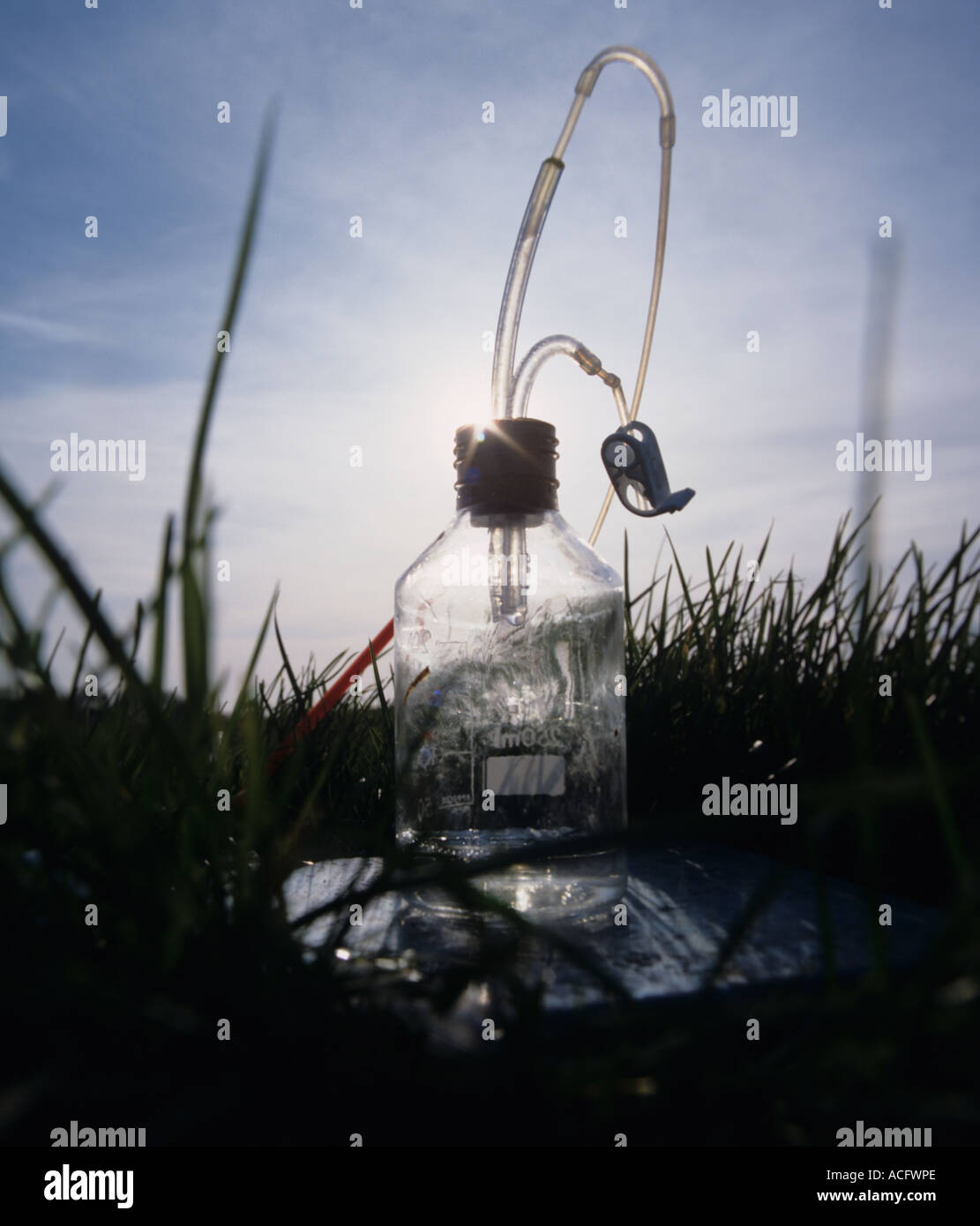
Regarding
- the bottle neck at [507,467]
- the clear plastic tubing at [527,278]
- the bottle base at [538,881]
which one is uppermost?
the clear plastic tubing at [527,278]

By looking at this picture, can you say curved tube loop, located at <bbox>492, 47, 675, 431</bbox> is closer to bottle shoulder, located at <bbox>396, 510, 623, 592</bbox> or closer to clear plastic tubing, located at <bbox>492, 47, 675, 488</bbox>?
clear plastic tubing, located at <bbox>492, 47, 675, 488</bbox>

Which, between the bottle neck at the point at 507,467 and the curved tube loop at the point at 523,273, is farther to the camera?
the curved tube loop at the point at 523,273

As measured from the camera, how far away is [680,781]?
1.86 metres

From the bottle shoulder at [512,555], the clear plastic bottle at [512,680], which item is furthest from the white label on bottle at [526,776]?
the bottle shoulder at [512,555]

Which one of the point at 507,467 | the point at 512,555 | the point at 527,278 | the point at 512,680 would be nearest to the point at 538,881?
the point at 512,680

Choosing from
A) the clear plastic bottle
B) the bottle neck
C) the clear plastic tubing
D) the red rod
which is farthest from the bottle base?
the clear plastic tubing

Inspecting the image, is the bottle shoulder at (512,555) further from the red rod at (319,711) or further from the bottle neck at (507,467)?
the red rod at (319,711)

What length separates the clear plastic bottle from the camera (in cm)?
145

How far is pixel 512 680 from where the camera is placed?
1.55 metres

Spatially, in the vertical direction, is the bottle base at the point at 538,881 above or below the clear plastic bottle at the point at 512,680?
below

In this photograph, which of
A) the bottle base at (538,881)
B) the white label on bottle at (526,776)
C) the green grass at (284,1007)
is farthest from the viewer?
the white label on bottle at (526,776)

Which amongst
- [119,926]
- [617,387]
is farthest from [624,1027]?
[617,387]

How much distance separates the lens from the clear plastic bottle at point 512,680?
145cm

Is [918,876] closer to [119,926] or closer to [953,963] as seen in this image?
[953,963]
